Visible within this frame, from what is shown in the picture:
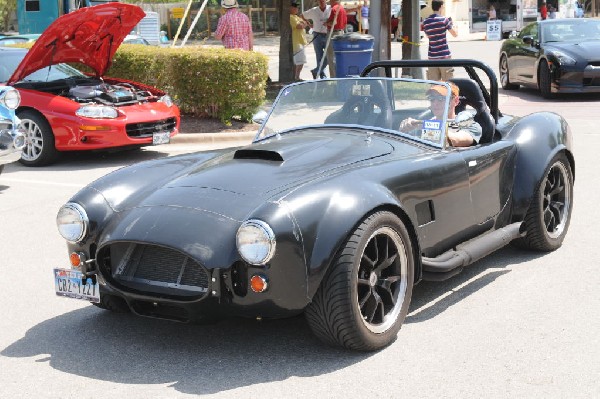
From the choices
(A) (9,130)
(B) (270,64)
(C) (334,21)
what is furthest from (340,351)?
(B) (270,64)

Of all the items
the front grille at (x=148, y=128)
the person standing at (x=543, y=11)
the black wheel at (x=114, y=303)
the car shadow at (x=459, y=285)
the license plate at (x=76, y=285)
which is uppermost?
the person standing at (x=543, y=11)

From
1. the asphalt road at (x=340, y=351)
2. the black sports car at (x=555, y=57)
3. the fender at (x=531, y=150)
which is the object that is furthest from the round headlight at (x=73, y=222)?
the black sports car at (x=555, y=57)

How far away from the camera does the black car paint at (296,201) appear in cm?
460

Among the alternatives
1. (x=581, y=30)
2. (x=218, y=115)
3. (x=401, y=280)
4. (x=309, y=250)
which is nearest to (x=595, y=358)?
(x=401, y=280)

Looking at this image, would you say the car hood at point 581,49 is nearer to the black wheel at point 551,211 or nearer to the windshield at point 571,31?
the windshield at point 571,31

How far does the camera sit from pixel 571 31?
1805cm

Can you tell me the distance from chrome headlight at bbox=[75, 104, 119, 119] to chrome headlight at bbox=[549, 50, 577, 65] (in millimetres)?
8801

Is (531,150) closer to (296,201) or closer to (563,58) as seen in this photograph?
(296,201)

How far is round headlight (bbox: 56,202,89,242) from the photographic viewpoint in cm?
518

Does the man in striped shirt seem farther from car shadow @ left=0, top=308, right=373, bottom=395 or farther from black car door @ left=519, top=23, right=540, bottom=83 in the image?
car shadow @ left=0, top=308, right=373, bottom=395

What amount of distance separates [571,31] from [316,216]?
48.1 ft

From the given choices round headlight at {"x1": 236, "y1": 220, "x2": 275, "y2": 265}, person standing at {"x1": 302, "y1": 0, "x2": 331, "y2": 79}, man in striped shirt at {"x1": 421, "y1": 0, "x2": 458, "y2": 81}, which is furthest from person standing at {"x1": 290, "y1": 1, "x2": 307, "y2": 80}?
round headlight at {"x1": 236, "y1": 220, "x2": 275, "y2": 265}

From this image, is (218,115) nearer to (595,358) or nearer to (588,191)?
(588,191)

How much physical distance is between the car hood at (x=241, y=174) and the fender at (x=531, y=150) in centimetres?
121
